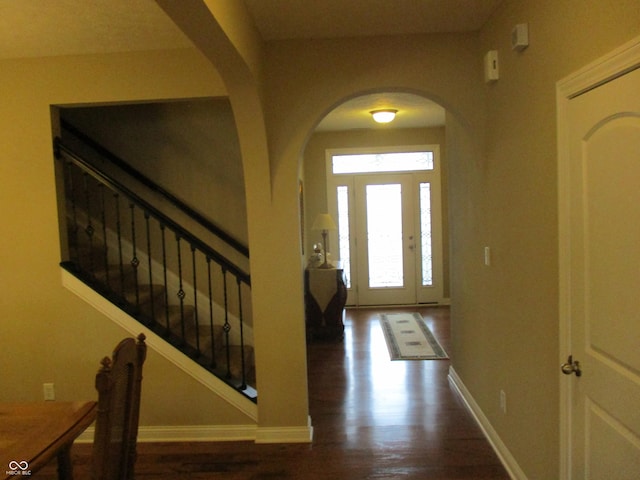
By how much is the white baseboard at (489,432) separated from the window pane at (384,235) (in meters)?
3.09

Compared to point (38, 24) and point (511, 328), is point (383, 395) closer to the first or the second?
point (511, 328)

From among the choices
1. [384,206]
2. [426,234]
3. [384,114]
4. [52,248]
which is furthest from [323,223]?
[52,248]

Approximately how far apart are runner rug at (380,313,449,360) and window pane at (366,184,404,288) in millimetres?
711

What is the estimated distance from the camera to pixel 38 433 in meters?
1.72

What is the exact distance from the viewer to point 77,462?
2.81 meters

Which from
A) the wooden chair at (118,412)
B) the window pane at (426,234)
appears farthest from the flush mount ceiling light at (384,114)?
the wooden chair at (118,412)


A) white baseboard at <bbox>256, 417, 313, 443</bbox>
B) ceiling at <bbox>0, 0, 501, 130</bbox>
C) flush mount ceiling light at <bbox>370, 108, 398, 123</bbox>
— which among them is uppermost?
flush mount ceiling light at <bbox>370, 108, 398, 123</bbox>

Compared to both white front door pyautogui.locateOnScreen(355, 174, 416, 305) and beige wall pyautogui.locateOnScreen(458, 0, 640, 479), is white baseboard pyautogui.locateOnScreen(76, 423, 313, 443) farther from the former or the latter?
white front door pyautogui.locateOnScreen(355, 174, 416, 305)

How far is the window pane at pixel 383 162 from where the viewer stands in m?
6.77

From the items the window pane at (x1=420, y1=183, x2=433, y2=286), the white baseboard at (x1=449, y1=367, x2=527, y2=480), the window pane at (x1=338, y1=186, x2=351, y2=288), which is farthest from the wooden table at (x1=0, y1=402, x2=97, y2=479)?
the window pane at (x1=420, y1=183, x2=433, y2=286)

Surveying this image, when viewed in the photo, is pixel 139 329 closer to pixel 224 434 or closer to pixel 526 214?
pixel 224 434

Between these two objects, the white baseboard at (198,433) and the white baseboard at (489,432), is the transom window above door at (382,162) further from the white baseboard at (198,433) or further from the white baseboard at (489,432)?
the white baseboard at (198,433)

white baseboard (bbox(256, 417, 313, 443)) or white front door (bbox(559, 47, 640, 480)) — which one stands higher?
white front door (bbox(559, 47, 640, 480))

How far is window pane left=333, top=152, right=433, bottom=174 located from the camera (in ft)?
22.2
